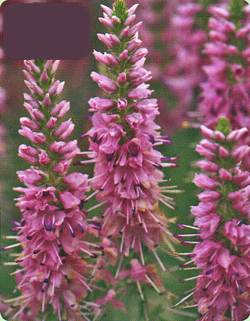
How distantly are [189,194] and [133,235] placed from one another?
1.27 feet

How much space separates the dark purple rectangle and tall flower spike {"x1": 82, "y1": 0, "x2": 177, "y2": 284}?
0.14m

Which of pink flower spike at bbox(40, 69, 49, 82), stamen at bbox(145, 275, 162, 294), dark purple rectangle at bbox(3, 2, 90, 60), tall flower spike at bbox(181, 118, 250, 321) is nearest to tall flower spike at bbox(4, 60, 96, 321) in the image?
pink flower spike at bbox(40, 69, 49, 82)

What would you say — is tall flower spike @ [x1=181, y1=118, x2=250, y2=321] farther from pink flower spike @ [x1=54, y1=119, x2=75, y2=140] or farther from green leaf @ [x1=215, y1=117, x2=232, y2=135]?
pink flower spike @ [x1=54, y1=119, x2=75, y2=140]

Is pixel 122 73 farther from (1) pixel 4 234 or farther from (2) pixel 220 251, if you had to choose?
(1) pixel 4 234

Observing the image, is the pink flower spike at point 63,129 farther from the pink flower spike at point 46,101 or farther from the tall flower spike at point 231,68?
the tall flower spike at point 231,68

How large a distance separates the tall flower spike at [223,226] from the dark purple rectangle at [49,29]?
58 cm

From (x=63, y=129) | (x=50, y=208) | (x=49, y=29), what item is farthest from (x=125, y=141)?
(x=49, y=29)

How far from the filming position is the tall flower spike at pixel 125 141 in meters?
1.81

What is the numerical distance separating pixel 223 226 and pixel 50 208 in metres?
0.57

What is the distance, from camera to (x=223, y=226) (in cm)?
177

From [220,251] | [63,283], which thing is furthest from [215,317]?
[63,283]

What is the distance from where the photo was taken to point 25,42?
6.37 feet

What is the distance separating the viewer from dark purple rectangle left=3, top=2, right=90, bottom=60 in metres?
1.90

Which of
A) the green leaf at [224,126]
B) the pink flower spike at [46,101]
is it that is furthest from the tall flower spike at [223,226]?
the pink flower spike at [46,101]
